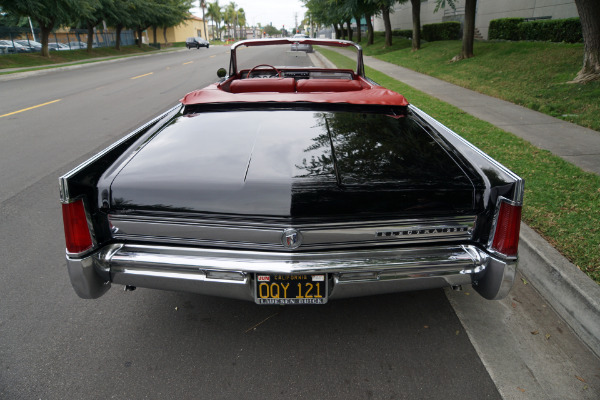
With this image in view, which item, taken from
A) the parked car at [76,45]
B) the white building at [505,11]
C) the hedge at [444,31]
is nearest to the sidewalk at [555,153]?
the white building at [505,11]

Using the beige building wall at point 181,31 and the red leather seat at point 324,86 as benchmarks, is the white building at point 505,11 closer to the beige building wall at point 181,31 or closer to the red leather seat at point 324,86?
the red leather seat at point 324,86

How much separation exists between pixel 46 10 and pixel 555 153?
27768 millimetres

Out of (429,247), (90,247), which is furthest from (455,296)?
(90,247)

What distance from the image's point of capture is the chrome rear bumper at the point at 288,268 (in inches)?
82.0

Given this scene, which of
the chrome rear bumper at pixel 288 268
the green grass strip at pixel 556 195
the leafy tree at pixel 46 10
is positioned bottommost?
the green grass strip at pixel 556 195

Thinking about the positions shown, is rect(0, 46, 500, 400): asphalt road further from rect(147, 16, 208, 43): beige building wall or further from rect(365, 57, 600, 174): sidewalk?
rect(147, 16, 208, 43): beige building wall

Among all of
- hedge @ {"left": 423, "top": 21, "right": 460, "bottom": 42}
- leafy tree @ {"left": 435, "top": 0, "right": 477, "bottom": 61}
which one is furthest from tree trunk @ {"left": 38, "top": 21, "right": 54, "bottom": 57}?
leafy tree @ {"left": 435, "top": 0, "right": 477, "bottom": 61}

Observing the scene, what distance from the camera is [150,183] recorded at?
2.11m

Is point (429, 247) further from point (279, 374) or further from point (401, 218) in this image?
point (279, 374)

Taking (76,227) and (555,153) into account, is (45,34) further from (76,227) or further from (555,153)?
(76,227)

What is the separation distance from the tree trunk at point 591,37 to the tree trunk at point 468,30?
585 cm

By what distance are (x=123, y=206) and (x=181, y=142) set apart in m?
0.67

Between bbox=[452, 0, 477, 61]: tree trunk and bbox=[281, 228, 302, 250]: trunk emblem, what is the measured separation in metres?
15.2

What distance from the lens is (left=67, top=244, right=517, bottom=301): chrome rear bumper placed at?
82.0 inches
